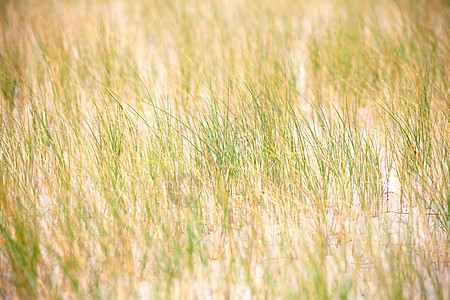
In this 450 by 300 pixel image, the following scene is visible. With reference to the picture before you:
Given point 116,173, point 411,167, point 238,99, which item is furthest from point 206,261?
point 411,167

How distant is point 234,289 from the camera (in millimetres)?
1872

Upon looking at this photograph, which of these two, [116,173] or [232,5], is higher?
[232,5]

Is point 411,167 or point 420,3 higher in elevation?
point 420,3

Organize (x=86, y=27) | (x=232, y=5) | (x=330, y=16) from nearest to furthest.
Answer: (x=86, y=27)
(x=330, y=16)
(x=232, y=5)

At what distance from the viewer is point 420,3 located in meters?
4.57

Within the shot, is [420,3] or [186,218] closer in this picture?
[186,218]

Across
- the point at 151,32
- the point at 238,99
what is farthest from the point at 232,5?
the point at 238,99

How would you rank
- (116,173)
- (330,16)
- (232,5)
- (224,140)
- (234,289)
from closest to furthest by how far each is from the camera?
1. (234,289)
2. (116,173)
3. (224,140)
4. (330,16)
5. (232,5)

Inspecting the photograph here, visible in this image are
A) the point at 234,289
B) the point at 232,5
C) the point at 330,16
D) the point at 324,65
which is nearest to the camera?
the point at 234,289

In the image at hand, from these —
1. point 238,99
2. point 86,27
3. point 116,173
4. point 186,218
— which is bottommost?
point 186,218

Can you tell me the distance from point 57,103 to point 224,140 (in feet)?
4.14

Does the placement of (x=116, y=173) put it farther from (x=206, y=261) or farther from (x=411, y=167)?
(x=411, y=167)

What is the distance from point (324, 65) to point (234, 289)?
220cm

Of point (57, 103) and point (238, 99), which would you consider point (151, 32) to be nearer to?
point (57, 103)
